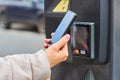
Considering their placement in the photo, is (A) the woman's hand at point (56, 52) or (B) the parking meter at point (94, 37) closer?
(A) the woman's hand at point (56, 52)

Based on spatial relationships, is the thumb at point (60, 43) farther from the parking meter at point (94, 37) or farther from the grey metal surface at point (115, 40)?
the grey metal surface at point (115, 40)

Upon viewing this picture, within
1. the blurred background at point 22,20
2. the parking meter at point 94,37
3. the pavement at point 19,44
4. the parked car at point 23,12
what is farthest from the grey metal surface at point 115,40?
the parked car at point 23,12

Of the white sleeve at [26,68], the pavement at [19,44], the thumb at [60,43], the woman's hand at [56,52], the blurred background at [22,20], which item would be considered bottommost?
the pavement at [19,44]

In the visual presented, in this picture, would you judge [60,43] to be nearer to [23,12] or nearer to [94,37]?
[94,37]

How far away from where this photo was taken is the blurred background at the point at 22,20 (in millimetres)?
12688

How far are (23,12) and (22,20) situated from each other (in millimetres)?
444

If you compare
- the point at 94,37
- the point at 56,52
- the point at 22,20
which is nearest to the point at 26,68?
the point at 56,52

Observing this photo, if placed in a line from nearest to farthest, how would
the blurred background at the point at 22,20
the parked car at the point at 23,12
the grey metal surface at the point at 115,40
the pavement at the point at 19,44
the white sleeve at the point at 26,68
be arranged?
the white sleeve at the point at 26,68, the grey metal surface at the point at 115,40, the pavement at the point at 19,44, the blurred background at the point at 22,20, the parked car at the point at 23,12

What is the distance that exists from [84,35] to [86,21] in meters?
0.07

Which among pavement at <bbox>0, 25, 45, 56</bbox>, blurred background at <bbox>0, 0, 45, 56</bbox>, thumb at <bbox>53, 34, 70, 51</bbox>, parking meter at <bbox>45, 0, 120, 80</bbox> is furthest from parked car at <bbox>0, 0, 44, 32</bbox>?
thumb at <bbox>53, 34, 70, 51</bbox>

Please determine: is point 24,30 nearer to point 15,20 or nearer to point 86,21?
point 15,20

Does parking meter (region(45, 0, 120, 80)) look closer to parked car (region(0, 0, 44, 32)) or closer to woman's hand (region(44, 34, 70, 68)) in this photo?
woman's hand (region(44, 34, 70, 68))

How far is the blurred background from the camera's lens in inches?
500

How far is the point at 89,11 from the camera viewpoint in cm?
201
